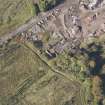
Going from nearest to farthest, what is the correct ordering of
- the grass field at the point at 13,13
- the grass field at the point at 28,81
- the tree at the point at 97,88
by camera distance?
1. the tree at the point at 97,88
2. the grass field at the point at 28,81
3. the grass field at the point at 13,13

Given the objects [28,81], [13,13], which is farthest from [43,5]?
[28,81]

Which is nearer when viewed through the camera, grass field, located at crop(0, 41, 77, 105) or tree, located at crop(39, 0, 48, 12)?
grass field, located at crop(0, 41, 77, 105)

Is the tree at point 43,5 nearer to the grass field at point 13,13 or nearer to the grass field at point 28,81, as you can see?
the grass field at point 13,13

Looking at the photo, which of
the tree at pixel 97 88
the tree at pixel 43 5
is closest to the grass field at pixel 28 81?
the tree at pixel 97 88

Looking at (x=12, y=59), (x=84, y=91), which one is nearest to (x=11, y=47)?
(x=12, y=59)

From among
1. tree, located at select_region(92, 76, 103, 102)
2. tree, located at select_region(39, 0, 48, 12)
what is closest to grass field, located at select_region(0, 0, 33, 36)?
tree, located at select_region(39, 0, 48, 12)

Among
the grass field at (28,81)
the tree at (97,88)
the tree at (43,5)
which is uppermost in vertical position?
the tree at (43,5)

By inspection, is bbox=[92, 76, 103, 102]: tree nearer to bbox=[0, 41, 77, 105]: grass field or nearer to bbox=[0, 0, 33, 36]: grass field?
bbox=[0, 41, 77, 105]: grass field

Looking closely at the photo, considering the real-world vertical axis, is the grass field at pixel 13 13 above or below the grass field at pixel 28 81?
above

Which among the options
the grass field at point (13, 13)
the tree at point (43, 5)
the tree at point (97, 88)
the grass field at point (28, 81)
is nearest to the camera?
the tree at point (97, 88)
